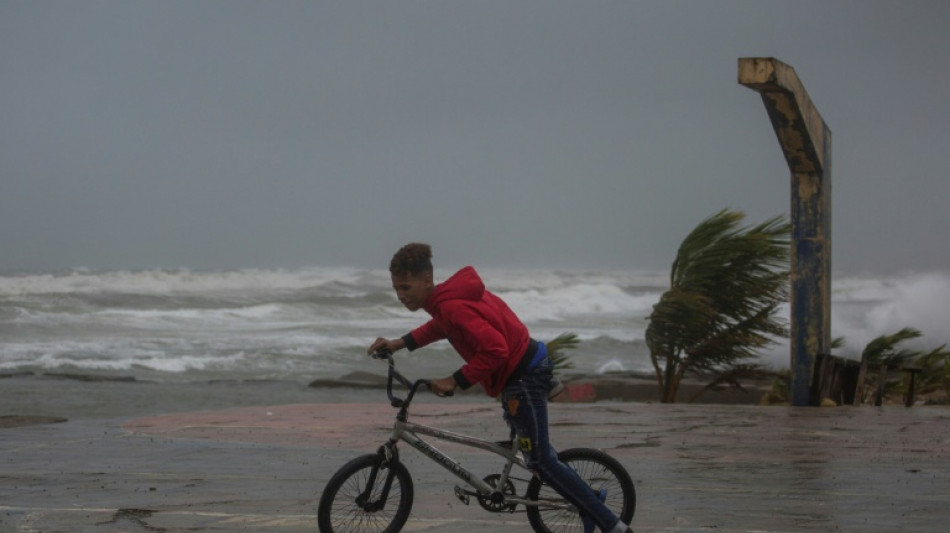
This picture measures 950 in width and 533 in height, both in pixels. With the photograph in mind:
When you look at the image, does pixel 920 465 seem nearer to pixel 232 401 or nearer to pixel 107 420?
pixel 107 420

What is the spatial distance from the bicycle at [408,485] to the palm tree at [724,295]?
12.2 metres

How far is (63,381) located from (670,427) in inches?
718

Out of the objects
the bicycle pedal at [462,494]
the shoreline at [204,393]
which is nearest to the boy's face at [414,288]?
the bicycle pedal at [462,494]

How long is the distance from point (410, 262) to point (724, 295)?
13.2m

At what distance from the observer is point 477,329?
578cm

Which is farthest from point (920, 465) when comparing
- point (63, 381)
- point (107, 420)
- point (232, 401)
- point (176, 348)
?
point (176, 348)

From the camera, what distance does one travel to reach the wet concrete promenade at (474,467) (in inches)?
285

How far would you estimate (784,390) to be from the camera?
19.1 meters

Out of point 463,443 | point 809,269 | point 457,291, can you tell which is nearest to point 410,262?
point 457,291

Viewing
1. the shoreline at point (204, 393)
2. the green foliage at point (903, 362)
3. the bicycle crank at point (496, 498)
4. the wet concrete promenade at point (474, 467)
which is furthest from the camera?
the shoreline at point (204, 393)

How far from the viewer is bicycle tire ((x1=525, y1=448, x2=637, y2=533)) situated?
6.29 meters

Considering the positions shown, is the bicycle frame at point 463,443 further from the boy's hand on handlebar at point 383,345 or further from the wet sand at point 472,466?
the wet sand at point 472,466

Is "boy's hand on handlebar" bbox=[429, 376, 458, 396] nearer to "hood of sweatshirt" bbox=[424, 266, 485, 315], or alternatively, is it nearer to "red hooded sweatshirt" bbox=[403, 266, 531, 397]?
"red hooded sweatshirt" bbox=[403, 266, 531, 397]

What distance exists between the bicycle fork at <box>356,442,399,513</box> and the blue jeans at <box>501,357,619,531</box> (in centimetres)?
58
